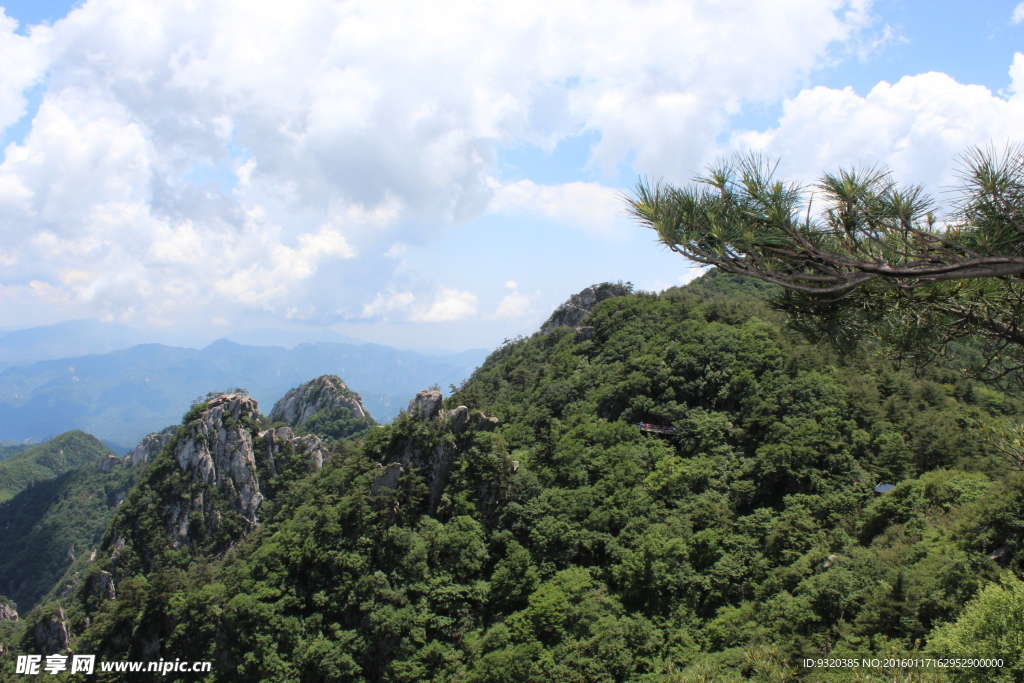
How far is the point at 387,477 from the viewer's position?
25859mm

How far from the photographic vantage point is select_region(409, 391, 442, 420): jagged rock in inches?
1112

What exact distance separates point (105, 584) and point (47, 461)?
10447 cm

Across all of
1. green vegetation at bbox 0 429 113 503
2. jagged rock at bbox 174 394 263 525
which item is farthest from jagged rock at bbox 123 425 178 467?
jagged rock at bbox 174 394 263 525

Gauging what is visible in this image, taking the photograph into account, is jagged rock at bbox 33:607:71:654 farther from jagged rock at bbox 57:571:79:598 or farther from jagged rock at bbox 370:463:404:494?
jagged rock at bbox 57:571:79:598

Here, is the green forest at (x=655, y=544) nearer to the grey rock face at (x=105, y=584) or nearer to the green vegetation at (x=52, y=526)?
the grey rock face at (x=105, y=584)

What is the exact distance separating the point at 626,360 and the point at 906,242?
30.2 metres

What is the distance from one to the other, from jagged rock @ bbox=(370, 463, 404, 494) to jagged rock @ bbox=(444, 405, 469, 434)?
12.8ft

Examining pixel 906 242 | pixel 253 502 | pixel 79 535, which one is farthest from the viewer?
pixel 79 535

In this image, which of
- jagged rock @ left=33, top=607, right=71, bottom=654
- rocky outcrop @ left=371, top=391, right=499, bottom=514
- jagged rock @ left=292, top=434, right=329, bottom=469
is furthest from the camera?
jagged rock @ left=292, top=434, right=329, bottom=469

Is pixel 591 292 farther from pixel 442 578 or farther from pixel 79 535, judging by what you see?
pixel 79 535

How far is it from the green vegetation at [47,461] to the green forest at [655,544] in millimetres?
88168

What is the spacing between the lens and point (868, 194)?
603cm

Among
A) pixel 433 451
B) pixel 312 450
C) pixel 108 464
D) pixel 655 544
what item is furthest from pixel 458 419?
pixel 108 464

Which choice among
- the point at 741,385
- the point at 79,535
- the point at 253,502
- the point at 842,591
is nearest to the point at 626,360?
the point at 741,385
